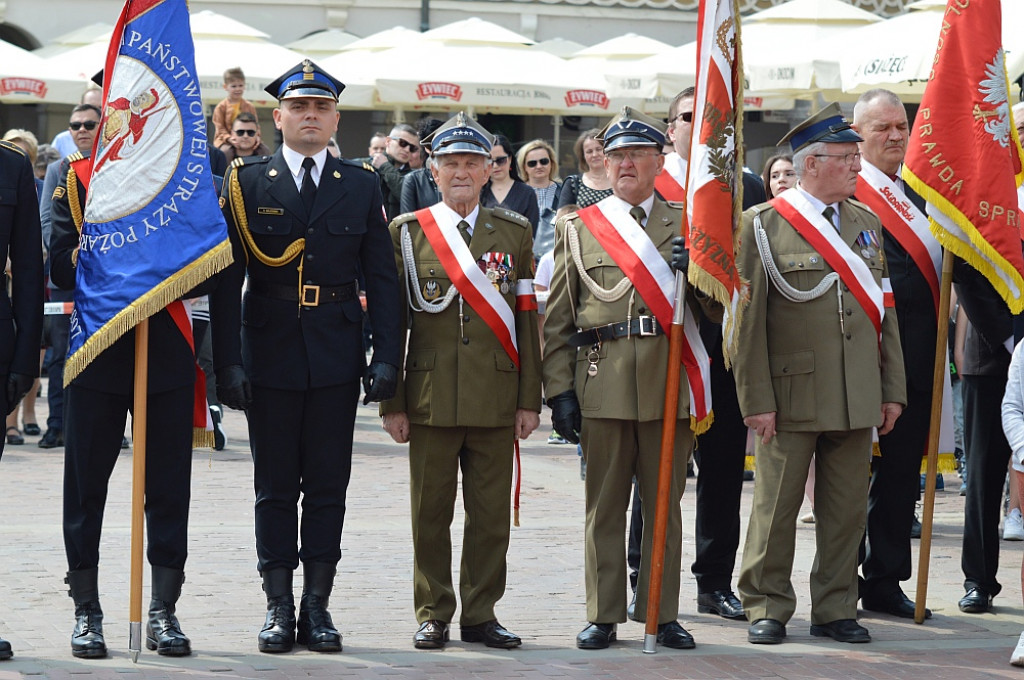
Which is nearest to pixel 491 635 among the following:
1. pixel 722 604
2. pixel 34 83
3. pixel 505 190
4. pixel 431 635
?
pixel 431 635

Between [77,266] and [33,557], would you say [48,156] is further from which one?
[77,266]

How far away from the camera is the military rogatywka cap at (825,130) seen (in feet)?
21.7

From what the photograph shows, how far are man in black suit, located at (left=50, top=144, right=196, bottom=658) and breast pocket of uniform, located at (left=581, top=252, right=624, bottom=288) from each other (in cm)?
156

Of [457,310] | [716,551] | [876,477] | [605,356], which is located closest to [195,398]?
[457,310]

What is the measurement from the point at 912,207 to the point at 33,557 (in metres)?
4.36

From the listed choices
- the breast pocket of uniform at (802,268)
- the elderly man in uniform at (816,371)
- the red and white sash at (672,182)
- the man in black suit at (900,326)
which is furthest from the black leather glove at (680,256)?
the man in black suit at (900,326)

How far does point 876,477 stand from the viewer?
734 cm

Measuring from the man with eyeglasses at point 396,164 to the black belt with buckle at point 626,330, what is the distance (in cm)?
646

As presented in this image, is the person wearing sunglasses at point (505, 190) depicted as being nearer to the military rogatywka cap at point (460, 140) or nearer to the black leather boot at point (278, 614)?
the military rogatywka cap at point (460, 140)

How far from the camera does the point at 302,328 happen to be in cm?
628

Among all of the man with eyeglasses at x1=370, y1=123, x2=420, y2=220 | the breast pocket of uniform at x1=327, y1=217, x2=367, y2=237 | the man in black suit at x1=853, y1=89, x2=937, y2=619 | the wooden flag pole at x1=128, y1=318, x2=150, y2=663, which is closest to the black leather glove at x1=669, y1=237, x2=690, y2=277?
the breast pocket of uniform at x1=327, y1=217, x2=367, y2=237

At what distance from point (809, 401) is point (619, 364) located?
0.80 m

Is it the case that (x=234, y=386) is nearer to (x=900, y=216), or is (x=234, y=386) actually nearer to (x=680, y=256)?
(x=680, y=256)

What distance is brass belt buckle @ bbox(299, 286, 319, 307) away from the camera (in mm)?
6293
